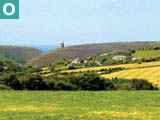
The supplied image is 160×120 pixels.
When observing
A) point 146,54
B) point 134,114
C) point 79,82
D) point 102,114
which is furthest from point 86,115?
point 146,54

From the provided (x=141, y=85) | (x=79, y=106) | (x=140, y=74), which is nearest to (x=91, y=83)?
(x=141, y=85)

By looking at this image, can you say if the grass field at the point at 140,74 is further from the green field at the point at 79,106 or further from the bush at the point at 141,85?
the green field at the point at 79,106

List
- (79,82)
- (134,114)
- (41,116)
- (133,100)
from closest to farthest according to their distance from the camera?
1. (41,116)
2. (134,114)
3. (133,100)
4. (79,82)

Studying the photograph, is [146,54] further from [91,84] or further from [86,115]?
[86,115]

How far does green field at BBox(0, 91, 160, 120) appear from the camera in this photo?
96.6 feet

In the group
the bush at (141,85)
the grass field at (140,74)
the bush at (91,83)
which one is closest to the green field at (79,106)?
the bush at (91,83)

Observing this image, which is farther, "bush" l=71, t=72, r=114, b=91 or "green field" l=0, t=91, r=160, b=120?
"bush" l=71, t=72, r=114, b=91

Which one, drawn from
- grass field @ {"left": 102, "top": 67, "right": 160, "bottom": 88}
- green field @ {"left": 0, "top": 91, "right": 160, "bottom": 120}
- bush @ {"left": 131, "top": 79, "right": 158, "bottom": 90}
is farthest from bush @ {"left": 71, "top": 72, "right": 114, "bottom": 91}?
grass field @ {"left": 102, "top": 67, "right": 160, "bottom": 88}

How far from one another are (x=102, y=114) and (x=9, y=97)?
16.5 metres

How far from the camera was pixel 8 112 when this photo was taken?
31344 millimetres

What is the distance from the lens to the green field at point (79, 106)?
1160 inches

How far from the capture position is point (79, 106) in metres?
37.6

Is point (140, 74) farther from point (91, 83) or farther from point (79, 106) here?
point (79, 106)

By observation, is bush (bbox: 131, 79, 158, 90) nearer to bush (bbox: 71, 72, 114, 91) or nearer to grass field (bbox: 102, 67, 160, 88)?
bush (bbox: 71, 72, 114, 91)
